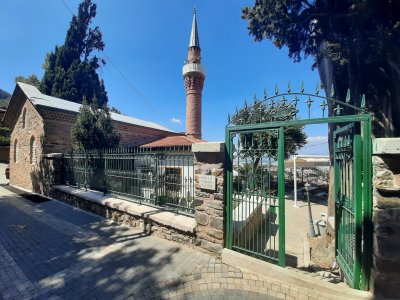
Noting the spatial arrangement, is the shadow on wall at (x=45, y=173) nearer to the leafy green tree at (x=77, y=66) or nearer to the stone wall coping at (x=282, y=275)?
the stone wall coping at (x=282, y=275)

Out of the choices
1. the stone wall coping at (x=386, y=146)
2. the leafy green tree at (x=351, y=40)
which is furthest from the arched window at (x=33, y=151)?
the stone wall coping at (x=386, y=146)

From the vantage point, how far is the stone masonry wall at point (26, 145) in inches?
475

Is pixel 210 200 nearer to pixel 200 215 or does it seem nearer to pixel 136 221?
pixel 200 215

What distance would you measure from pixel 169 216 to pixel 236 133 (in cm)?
254

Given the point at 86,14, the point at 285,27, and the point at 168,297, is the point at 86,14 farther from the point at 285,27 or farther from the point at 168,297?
the point at 168,297

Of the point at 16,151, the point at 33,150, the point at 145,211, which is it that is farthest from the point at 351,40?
the point at 16,151

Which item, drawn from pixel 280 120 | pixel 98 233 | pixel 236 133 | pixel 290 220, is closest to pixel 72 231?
pixel 98 233

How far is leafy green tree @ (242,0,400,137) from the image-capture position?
5719 mm

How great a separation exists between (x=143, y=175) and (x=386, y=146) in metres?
5.26

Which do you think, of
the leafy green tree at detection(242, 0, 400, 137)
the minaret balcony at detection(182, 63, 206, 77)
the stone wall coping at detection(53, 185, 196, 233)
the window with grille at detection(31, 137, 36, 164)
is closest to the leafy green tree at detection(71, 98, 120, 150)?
the window with grille at detection(31, 137, 36, 164)

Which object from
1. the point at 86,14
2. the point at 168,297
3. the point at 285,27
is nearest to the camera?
the point at 168,297

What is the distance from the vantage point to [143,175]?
20.5ft

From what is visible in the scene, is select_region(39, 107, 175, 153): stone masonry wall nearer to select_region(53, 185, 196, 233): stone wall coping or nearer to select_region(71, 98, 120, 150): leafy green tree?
select_region(71, 98, 120, 150): leafy green tree

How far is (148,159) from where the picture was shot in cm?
602
